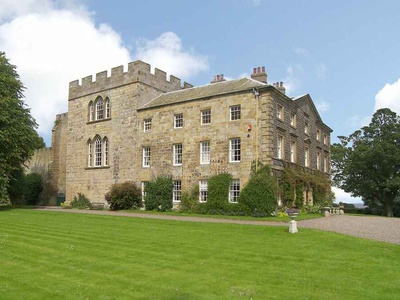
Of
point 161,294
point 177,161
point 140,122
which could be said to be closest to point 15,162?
point 140,122

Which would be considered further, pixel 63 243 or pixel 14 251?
pixel 63 243

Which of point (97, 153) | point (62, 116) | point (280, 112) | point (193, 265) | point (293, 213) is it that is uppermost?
point (62, 116)

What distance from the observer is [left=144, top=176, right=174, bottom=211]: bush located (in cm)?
2933

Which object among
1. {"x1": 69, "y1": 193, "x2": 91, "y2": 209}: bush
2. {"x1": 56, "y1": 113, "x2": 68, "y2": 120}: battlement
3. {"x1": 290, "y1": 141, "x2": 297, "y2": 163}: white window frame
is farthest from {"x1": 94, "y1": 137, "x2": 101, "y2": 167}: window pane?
{"x1": 290, "y1": 141, "x2": 297, "y2": 163}: white window frame

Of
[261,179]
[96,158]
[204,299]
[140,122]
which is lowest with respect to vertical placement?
[204,299]

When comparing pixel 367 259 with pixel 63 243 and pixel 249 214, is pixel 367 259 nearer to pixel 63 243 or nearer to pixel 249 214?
pixel 63 243

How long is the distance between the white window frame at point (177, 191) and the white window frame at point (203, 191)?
1.92 meters

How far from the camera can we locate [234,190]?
88.2ft

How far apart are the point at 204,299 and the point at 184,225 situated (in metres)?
11.9

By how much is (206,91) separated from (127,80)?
733 cm

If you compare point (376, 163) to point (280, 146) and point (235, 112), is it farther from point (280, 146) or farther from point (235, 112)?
point (235, 112)

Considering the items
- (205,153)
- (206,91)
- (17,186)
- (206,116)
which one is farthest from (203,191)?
(17,186)

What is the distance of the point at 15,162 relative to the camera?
30625 mm

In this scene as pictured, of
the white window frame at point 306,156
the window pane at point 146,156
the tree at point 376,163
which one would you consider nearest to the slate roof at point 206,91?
the window pane at point 146,156
